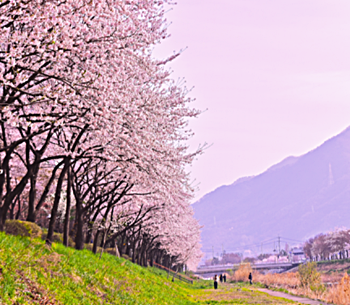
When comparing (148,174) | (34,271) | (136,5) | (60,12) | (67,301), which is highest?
(136,5)

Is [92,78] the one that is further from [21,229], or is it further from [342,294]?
[342,294]

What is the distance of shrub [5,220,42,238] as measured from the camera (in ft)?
48.1

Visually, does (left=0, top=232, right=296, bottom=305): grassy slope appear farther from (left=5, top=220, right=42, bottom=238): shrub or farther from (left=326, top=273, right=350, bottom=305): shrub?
(left=326, top=273, right=350, bottom=305): shrub

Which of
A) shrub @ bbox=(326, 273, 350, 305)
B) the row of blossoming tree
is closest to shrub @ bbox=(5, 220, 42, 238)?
the row of blossoming tree

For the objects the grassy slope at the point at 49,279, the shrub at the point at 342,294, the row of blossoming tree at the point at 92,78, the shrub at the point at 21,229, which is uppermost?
the row of blossoming tree at the point at 92,78

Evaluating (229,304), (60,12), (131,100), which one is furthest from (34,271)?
(229,304)

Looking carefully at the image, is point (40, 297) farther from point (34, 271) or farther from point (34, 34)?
point (34, 34)

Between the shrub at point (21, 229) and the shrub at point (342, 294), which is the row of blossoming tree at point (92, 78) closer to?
the shrub at point (21, 229)

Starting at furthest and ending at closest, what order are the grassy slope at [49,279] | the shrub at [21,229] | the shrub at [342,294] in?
the shrub at [342,294], the shrub at [21,229], the grassy slope at [49,279]

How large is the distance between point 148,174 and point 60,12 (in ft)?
22.5

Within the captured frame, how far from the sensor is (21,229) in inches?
584

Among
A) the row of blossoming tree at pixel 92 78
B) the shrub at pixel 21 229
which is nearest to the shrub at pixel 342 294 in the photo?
the row of blossoming tree at pixel 92 78

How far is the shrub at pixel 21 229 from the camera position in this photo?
14.6m

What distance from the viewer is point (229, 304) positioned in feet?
68.0
